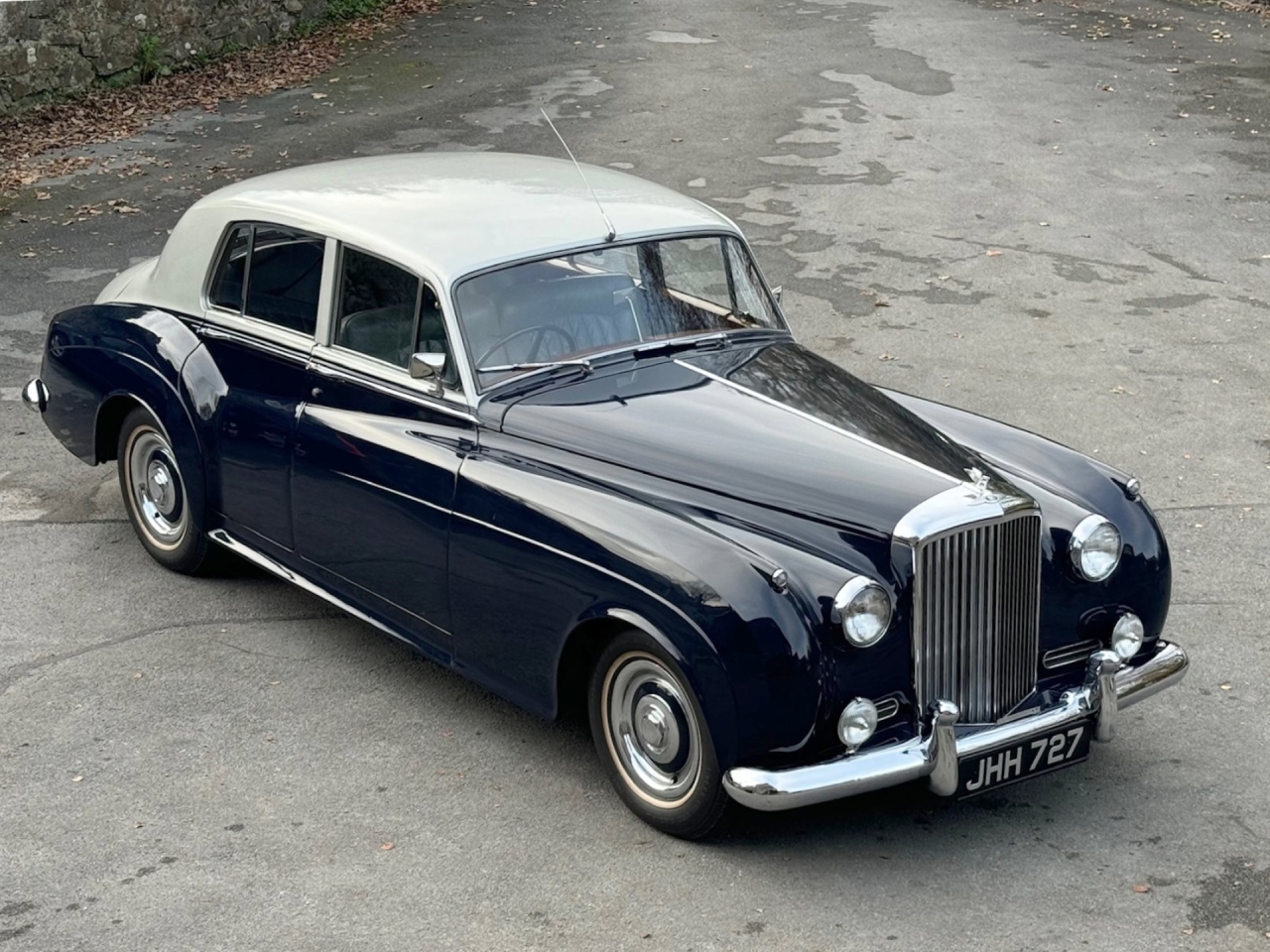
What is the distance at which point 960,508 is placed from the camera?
16.0 ft

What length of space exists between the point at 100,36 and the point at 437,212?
1155 cm

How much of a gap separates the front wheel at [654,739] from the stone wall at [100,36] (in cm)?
1237

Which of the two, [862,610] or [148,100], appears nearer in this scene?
[862,610]

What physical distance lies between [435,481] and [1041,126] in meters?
11.2

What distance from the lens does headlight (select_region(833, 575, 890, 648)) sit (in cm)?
462

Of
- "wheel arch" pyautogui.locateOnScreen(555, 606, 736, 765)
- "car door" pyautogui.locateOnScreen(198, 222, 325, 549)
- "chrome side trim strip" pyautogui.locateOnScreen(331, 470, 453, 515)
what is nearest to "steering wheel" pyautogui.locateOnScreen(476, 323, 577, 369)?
"chrome side trim strip" pyautogui.locateOnScreen(331, 470, 453, 515)

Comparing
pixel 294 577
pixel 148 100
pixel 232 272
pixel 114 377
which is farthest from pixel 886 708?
pixel 148 100

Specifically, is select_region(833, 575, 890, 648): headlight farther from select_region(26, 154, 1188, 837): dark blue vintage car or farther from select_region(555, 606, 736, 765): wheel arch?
select_region(555, 606, 736, 765): wheel arch

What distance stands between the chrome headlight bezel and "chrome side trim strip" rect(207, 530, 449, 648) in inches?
86.9

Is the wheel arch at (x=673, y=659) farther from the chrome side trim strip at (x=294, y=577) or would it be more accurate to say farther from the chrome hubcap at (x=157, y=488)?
the chrome hubcap at (x=157, y=488)

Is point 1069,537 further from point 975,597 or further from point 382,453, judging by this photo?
point 382,453

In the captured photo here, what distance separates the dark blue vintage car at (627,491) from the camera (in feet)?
15.4

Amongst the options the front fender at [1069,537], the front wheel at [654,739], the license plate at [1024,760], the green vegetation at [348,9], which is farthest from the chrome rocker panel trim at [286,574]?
the green vegetation at [348,9]

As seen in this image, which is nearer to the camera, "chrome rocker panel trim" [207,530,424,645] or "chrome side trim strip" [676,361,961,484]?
"chrome side trim strip" [676,361,961,484]
